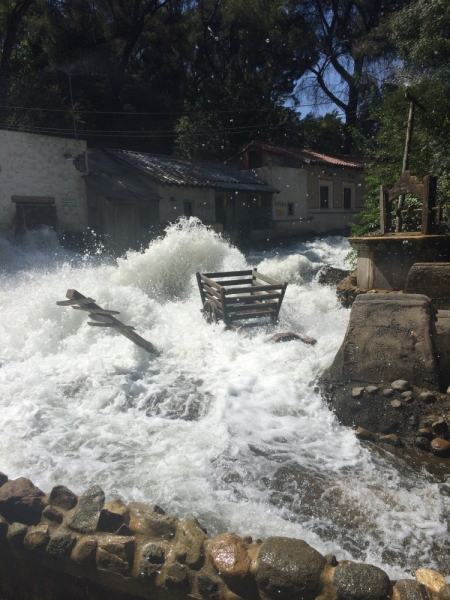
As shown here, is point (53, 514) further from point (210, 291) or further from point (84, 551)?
point (210, 291)

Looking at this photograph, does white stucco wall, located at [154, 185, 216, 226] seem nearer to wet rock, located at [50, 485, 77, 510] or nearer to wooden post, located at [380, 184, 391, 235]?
wooden post, located at [380, 184, 391, 235]

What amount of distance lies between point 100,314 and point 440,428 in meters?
4.46

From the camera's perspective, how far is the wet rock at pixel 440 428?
Answer: 4836mm

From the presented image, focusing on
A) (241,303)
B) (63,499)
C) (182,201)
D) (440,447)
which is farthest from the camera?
(182,201)

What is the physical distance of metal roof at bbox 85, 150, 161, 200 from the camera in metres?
16.5

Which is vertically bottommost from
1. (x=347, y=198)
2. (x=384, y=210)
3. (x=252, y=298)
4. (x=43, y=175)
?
(x=252, y=298)

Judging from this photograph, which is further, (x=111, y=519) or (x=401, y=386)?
(x=401, y=386)

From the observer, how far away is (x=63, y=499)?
11.2ft

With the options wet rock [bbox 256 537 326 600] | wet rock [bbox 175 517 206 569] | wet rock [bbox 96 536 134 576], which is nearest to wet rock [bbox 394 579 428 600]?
wet rock [bbox 256 537 326 600]

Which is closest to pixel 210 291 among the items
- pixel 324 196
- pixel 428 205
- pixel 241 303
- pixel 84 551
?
pixel 241 303

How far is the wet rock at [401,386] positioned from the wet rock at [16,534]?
3899mm

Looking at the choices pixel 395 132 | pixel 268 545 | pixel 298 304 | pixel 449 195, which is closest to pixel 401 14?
pixel 395 132

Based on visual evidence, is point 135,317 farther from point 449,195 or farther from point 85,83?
point 85,83

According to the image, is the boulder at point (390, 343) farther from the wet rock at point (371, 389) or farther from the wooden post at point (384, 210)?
the wooden post at point (384, 210)
